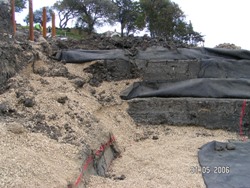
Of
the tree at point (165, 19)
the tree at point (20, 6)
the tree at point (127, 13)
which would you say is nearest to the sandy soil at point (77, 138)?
the tree at point (165, 19)

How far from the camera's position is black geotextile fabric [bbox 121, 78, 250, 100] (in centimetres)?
669

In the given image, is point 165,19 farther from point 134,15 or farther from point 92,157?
point 92,157

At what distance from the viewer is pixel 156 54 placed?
772cm

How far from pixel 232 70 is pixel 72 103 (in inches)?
144

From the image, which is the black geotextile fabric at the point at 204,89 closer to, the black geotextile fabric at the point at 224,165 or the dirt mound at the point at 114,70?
the dirt mound at the point at 114,70

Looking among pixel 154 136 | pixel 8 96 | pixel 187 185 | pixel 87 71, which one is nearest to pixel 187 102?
pixel 154 136

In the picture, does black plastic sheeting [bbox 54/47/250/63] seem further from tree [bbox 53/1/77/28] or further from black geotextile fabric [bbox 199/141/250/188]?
tree [bbox 53/1/77/28]

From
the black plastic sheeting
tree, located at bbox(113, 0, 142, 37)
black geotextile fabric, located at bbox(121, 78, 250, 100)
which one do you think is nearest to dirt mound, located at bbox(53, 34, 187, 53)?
the black plastic sheeting

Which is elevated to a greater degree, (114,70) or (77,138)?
(114,70)

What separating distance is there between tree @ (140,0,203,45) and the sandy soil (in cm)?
1437

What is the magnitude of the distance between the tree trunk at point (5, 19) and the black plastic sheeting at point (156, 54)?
1436 millimetres

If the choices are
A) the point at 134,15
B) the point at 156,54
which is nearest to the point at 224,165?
the point at 156,54

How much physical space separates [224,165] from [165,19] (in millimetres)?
17696

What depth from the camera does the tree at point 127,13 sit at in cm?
2625
